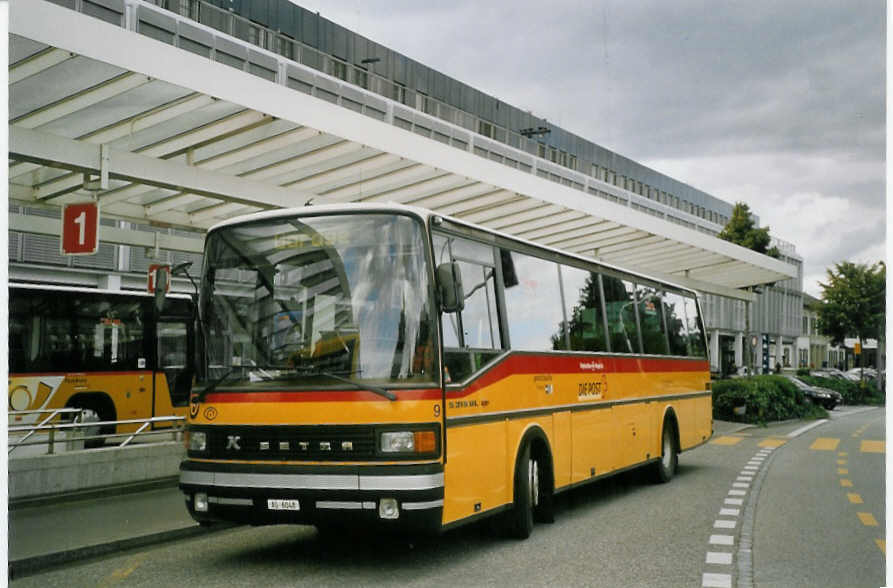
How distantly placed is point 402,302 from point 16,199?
9330 mm

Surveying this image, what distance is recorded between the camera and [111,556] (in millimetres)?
9352

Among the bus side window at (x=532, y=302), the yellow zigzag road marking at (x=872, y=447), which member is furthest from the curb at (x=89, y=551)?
the yellow zigzag road marking at (x=872, y=447)

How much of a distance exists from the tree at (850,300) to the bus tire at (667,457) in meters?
31.5

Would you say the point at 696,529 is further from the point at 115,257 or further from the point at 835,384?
the point at 835,384

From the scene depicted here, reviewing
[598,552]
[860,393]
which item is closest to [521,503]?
[598,552]

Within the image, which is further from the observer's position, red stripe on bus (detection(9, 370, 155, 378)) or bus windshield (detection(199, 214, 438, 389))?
red stripe on bus (detection(9, 370, 155, 378))

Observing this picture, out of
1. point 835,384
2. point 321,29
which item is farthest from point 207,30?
point 835,384

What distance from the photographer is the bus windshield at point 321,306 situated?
8.41 metres

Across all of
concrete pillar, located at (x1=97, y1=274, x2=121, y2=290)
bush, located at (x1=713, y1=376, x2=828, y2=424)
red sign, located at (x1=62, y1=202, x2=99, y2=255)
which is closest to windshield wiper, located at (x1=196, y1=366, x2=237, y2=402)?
red sign, located at (x1=62, y1=202, x2=99, y2=255)

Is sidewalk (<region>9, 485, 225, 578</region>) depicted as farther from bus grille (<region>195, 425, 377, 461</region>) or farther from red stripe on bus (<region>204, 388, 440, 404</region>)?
red stripe on bus (<region>204, 388, 440, 404</region>)

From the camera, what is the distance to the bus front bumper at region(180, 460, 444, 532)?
26.6ft

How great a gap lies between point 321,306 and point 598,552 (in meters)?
3.36

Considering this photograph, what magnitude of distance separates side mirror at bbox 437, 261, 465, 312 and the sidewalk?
3.79 m

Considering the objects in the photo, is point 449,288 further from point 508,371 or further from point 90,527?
point 90,527
